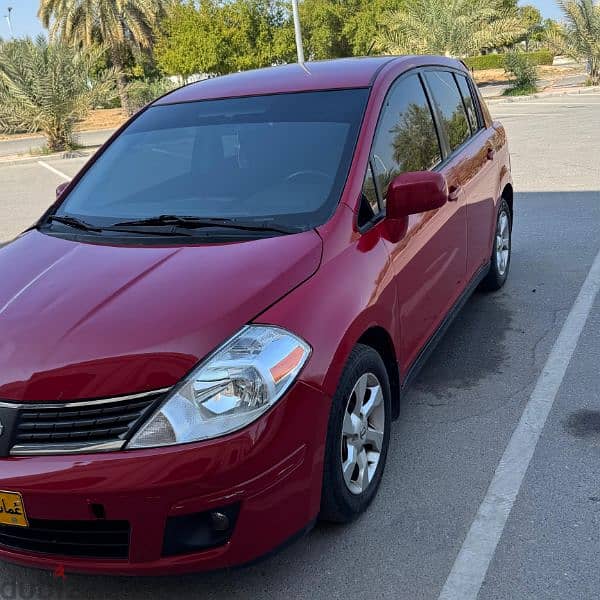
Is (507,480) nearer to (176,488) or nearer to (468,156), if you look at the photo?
(176,488)

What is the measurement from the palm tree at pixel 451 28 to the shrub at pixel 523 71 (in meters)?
0.95

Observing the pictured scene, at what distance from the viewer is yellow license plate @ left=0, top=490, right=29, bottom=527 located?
226 cm

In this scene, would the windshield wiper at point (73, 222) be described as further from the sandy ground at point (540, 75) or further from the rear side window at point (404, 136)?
the sandy ground at point (540, 75)

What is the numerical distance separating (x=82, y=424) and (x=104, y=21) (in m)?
30.4

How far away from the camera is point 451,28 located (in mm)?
26266

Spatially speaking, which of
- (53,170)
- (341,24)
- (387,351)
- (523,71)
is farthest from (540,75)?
(387,351)

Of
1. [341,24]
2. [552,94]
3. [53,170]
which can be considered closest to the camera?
[53,170]

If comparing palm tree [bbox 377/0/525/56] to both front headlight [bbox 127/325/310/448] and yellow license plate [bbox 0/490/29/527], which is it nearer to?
front headlight [bbox 127/325/310/448]

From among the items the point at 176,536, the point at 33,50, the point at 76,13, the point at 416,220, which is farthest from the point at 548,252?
the point at 76,13

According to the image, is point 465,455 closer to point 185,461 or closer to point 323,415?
point 323,415

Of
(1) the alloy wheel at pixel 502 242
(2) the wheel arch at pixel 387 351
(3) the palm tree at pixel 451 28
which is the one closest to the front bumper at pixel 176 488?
(2) the wheel arch at pixel 387 351

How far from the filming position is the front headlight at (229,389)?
88.4 inches

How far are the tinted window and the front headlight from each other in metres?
1.20

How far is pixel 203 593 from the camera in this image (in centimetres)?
263
